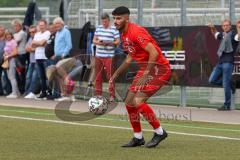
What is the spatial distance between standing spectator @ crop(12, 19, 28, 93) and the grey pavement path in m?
2.00

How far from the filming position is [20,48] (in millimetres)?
24078

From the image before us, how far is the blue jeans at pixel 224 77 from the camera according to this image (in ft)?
62.5

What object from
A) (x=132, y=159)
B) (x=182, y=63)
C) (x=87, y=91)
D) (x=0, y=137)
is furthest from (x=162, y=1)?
(x=132, y=159)

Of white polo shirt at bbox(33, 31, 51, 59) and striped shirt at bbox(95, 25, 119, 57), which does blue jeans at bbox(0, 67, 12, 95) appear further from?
striped shirt at bbox(95, 25, 119, 57)

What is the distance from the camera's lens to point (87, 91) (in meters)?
21.0

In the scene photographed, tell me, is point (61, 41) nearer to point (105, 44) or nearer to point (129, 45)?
point (105, 44)

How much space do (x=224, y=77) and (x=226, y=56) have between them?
472 millimetres

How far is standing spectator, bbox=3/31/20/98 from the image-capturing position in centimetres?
2398

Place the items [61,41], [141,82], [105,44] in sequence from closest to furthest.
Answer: [141,82] < [105,44] < [61,41]

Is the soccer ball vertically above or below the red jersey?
below

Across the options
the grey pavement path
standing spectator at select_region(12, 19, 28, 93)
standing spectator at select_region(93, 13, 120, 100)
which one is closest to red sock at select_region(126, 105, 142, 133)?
the grey pavement path

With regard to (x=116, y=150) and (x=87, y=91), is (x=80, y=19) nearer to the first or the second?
(x=87, y=91)

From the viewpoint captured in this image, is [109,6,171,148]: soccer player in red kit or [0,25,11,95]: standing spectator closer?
[109,6,171,148]: soccer player in red kit

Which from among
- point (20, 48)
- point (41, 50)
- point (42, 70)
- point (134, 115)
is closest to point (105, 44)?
point (41, 50)
